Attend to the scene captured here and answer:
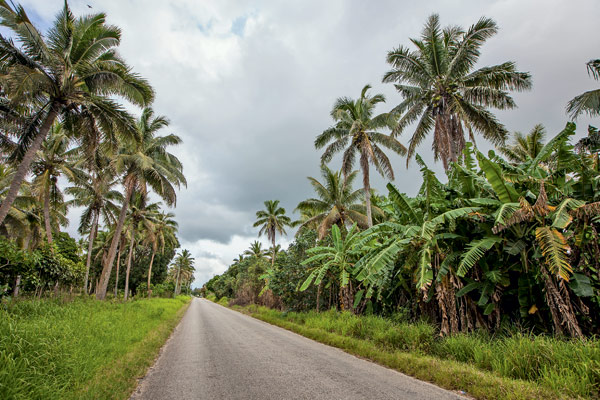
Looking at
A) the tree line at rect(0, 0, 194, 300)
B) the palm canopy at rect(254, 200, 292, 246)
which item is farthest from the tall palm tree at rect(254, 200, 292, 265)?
the tree line at rect(0, 0, 194, 300)

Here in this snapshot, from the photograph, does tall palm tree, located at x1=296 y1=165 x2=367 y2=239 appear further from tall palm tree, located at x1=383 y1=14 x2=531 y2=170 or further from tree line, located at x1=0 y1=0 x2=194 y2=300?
tree line, located at x1=0 y1=0 x2=194 y2=300

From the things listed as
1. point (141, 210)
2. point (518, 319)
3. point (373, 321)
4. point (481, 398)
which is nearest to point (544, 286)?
point (518, 319)

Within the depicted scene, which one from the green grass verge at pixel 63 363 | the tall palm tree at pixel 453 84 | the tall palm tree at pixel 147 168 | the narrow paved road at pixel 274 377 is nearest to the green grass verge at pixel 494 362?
the narrow paved road at pixel 274 377

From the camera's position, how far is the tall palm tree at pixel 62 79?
870 cm

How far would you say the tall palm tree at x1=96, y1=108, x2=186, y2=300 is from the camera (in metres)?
17.0

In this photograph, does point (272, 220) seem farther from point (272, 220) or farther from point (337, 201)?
point (337, 201)

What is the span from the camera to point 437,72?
13.2 metres

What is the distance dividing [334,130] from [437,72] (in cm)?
647

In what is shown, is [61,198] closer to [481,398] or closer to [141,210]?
[141,210]

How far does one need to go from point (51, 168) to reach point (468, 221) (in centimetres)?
2261

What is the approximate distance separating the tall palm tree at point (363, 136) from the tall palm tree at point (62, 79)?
10456 millimetres

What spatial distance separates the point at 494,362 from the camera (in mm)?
4676

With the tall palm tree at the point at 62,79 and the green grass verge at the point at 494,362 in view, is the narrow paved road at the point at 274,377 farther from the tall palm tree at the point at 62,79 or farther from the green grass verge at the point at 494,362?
the tall palm tree at the point at 62,79

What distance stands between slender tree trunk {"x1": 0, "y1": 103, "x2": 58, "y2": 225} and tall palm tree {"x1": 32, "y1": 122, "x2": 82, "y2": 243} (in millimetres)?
8619
